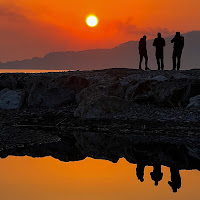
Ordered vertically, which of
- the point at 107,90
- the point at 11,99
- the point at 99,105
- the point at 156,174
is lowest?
the point at 156,174

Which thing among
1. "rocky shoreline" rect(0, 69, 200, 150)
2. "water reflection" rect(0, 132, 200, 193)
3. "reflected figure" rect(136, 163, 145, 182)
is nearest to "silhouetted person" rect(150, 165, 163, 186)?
"water reflection" rect(0, 132, 200, 193)

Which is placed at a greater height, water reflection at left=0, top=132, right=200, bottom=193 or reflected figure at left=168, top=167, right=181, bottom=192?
water reflection at left=0, top=132, right=200, bottom=193

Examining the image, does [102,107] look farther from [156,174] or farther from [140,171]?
[156,174]

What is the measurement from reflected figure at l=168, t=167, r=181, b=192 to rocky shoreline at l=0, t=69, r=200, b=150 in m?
4.91

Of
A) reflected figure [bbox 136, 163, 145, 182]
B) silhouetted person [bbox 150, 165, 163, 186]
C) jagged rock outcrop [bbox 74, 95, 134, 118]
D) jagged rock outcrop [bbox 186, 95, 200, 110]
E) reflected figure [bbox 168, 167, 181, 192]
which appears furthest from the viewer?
jagged rock outcrop [bbox 74, 95, 134, 118]

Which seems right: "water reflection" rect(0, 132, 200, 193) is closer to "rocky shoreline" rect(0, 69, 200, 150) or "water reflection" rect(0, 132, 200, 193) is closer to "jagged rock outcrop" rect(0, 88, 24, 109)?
"rocky shoreline" rect(0, 69, 200, 150)

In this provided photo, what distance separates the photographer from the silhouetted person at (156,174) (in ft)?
37.3

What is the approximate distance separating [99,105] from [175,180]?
11.7 metres

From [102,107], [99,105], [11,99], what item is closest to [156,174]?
[102,107]

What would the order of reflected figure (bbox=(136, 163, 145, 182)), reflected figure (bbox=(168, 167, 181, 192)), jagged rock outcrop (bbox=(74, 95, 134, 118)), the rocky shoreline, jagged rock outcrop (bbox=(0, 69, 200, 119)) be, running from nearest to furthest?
reflected figure (bbox=(168, 167, 181, 192))
reflected figure (bbox=(136, 163, 145, 182))
the rocky shoreline
jagged rock outcrop (bbox=(74, 95, 134, 118))
jagged rock outcrop (bbox=(0, 69, 200, 119))

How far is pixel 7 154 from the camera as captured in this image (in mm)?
14758

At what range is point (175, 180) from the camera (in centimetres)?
1127

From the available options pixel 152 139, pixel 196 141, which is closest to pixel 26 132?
pixel 152 139

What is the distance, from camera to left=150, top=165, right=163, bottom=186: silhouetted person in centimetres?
1136
